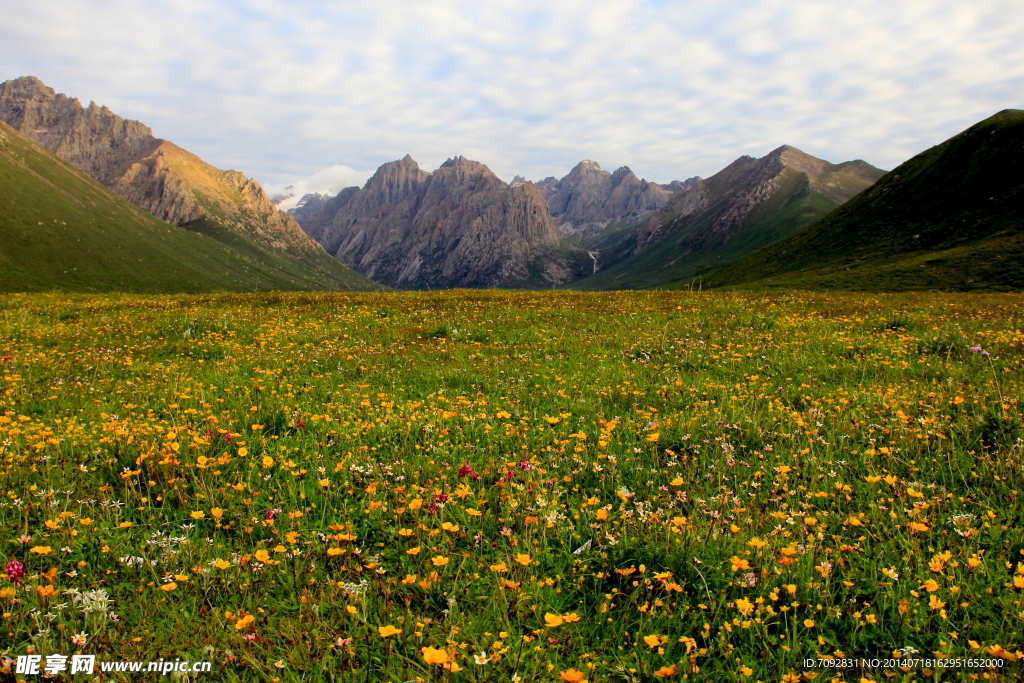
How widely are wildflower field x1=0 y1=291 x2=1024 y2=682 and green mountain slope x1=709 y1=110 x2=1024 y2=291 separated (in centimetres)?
8762

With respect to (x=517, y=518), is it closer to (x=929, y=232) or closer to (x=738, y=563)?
(x=738, y=563)

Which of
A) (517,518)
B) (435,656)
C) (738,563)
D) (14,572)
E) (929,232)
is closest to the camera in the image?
(435,656)

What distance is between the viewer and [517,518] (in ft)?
16.2

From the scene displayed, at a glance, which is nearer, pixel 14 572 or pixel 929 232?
pixel 14 572

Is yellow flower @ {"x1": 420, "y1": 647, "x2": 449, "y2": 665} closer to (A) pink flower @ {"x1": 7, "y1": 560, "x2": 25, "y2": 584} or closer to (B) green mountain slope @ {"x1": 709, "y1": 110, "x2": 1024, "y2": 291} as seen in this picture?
(A) pink flower @ {"x1": 7, "y1": 560, "x2": 25, "y2": 584}

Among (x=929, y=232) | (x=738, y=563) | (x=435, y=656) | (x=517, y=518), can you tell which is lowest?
(x=517, y=518)

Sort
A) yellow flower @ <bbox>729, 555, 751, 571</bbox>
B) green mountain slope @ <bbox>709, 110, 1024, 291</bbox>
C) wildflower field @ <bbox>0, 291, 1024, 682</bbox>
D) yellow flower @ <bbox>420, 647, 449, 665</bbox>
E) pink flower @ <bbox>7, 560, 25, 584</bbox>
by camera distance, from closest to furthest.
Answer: yellow flower @ <bbox>420, 647, 449, 665</bbox> < wildflower field @ <bbox>0, 291, 1024, 682</bbox> < pink flower @ <bbox>7, 560, 25, 584</bbox> < yellow flower @ <bbox>729, 555, 751, 571</bbox> < green mountain slope @ <bbox>709, 110, 1024, 291</bbox>

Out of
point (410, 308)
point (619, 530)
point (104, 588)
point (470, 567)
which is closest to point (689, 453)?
point (619, 530)

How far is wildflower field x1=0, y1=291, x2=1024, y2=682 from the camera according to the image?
11.0ft

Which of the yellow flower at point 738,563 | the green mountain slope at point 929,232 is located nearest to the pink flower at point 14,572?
the yellow flower at point 738,563

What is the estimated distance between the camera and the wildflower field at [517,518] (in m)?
3.35

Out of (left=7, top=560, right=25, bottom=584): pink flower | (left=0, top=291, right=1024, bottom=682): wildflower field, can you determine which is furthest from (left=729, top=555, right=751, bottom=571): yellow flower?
(left=7, top=560, right=25, bottom=584): pink flower

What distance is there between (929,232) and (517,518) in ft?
437

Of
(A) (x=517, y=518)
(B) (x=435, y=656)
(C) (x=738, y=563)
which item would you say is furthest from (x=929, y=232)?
A: (B) (x=435, y=656)
